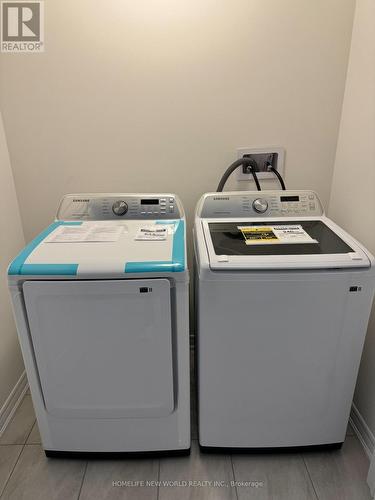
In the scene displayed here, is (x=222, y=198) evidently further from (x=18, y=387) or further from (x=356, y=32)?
(x=18, y=387)

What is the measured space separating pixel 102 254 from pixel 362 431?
1318mm

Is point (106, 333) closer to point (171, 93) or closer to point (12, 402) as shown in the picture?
point (12, 402)

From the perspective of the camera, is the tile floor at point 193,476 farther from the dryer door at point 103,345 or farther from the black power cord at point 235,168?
the black power cord at point 235,168

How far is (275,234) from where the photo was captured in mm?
1337

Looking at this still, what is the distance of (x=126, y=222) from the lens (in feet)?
4.90

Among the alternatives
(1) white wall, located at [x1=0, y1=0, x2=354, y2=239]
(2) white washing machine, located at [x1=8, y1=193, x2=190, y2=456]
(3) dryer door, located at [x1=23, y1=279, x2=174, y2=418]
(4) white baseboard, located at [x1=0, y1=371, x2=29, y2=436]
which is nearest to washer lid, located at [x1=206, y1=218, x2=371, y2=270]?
(2) white washing machine, located at [x1=8, y1=193, x2=190, y2=456]

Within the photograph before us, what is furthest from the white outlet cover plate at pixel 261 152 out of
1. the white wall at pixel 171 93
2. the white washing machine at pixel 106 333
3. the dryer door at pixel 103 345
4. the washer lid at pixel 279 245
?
the dryer door at pixel 103 345

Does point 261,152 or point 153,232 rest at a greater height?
point 261,152

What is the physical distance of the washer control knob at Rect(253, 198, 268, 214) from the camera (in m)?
1.52

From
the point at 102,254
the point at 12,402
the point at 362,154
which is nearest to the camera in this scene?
the point at 102,254

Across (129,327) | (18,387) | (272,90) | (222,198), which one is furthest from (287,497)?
(272,90)

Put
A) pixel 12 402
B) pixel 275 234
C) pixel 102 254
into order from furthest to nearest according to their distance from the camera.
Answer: pixel 12 402
pixel 275 234
pixel 102 254

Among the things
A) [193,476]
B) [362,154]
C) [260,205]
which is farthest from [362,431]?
[362,154]

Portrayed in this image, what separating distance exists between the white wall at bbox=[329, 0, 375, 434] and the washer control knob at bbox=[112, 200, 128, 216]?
0.98 meters
